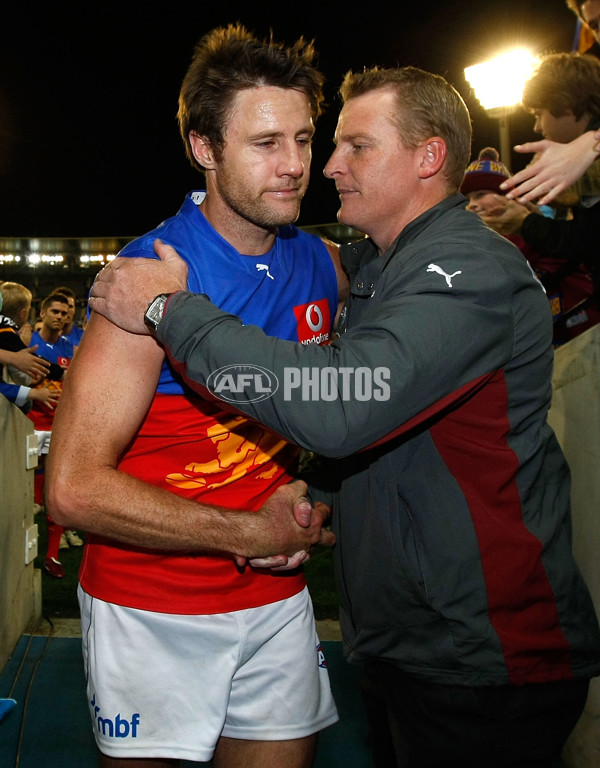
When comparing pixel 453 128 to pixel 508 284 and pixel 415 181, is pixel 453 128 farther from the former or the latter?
pixel 508 284

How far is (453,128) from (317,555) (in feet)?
18.2

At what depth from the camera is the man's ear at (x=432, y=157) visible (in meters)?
2.18

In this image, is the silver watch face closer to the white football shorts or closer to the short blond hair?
the white football shorts

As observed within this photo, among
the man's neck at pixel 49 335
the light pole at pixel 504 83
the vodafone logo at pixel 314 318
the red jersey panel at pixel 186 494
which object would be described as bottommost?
the red jersey panel at pixel 186 494

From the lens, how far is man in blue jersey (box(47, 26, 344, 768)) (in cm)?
198

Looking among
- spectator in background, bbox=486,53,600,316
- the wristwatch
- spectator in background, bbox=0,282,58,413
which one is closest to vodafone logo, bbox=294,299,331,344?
the wristwatch

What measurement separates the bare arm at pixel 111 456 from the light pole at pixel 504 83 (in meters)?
7.66

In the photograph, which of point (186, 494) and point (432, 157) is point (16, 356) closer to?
point (186, 494)

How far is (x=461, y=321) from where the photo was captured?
1.67m

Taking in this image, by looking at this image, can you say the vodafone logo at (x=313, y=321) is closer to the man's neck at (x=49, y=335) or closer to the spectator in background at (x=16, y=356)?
the spectator in background at (x=16, y=356)

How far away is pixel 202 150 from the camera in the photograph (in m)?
2.43

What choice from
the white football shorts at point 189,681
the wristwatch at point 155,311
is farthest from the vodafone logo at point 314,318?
the white football shorts at point 189,681

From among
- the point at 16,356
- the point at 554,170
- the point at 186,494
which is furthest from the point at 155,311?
the point at 16,356

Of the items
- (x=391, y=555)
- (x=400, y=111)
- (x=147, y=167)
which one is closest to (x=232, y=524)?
(x=391, y=555)
